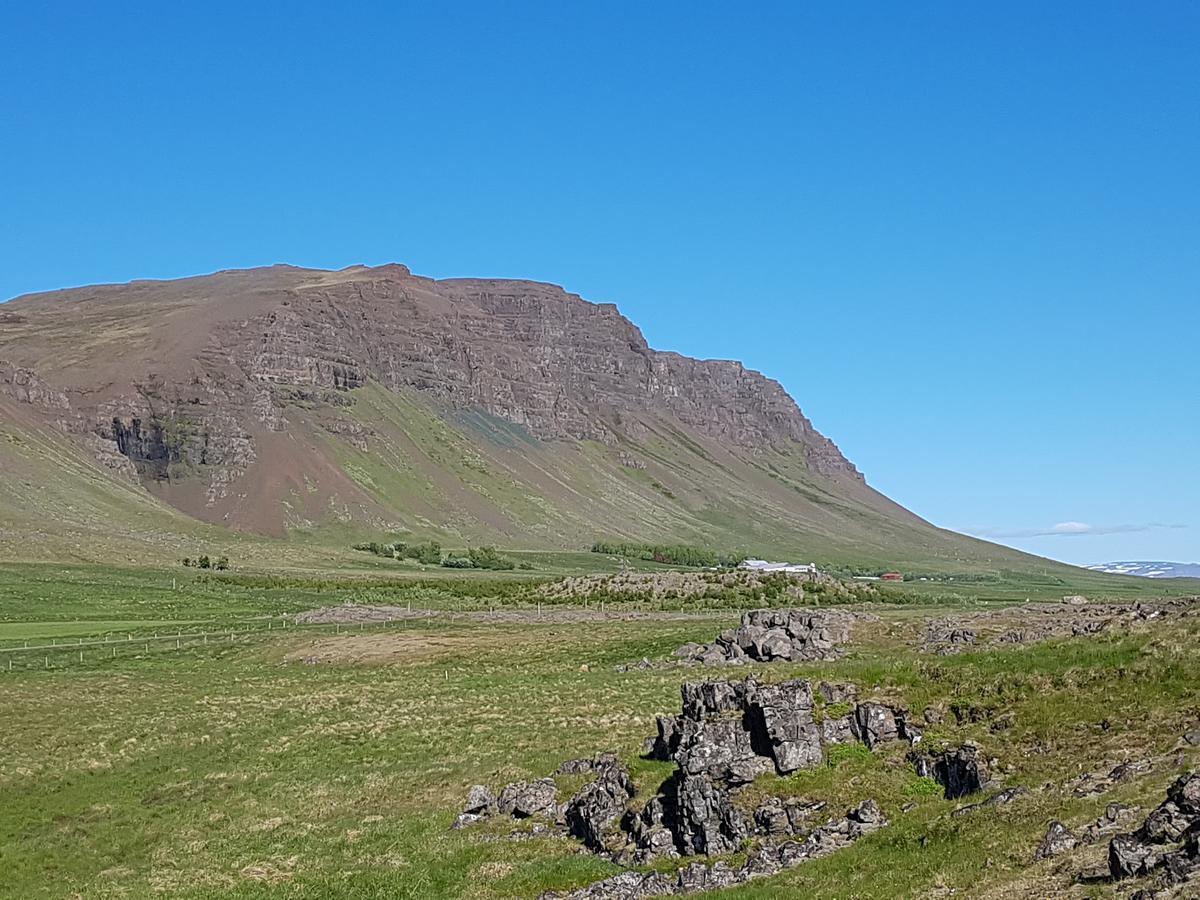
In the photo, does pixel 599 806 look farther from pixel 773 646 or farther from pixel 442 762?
pixel 773 646

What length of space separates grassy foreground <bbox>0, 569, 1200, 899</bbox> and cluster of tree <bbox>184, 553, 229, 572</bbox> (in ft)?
332

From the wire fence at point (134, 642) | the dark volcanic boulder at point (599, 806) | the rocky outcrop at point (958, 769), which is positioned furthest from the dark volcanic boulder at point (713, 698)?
the wire fence at point (134, 642)

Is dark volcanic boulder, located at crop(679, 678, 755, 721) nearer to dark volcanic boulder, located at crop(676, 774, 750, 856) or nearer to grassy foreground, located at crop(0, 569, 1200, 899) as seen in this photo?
grassy foreground, located at crop(0, 569, 1200, 899)

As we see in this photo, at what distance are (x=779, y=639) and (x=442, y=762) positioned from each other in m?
24.4

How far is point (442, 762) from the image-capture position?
43.9 meters

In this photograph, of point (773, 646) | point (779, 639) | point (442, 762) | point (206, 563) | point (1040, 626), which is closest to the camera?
point (442, 762)

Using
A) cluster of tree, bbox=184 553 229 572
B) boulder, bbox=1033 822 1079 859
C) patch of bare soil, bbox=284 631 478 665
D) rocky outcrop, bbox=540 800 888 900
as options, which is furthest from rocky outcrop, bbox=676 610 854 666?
cluster of tree, bbox=184 553 229 572

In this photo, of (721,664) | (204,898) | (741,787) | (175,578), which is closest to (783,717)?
(741,787)

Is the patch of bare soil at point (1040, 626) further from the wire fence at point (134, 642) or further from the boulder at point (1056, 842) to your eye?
the wire fence at point (134, 642)

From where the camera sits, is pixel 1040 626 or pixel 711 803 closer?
Answer: pixel 711 803

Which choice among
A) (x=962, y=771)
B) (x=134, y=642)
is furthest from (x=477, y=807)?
(x=134, y=642)

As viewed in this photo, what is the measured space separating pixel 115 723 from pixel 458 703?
17003mm

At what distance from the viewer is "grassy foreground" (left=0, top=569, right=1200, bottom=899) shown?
24656 millimetres

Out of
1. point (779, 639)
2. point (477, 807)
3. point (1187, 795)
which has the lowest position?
point (477, 807)
